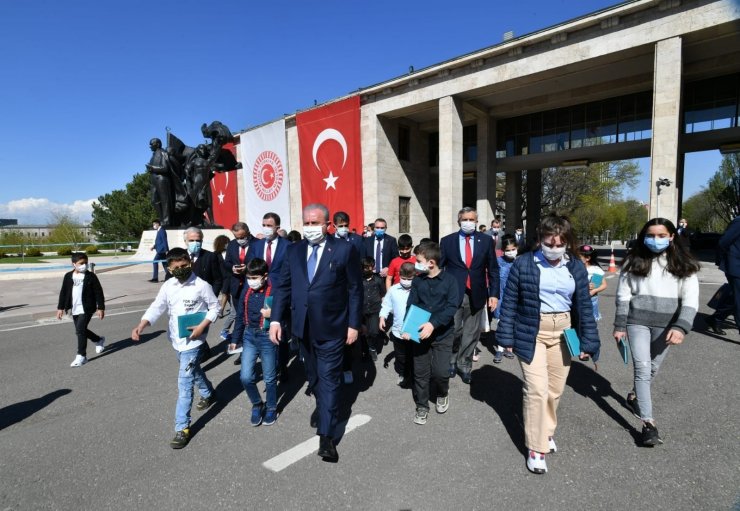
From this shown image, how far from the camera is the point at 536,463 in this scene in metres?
2.78

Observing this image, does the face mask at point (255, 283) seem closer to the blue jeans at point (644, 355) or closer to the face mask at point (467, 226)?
the face mask at point (467, 226)

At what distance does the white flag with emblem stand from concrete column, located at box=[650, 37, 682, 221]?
19.8m

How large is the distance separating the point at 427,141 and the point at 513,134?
5523 mm

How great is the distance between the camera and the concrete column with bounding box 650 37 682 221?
13.9 metres

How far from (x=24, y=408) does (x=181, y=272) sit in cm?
244

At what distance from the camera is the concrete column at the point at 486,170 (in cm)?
2284

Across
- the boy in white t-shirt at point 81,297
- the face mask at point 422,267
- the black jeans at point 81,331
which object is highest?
the face mask at point 422,267

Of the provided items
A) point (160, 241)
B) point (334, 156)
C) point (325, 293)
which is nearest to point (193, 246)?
point (325, 293)

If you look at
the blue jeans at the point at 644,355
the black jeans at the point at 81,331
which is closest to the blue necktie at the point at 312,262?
the blue jeans at the point at 644,355

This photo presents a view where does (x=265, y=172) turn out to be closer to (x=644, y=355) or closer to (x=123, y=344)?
(x=123, y=344)

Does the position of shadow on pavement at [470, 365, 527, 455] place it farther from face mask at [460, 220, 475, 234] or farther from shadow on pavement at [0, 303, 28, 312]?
shadow on pavement at [0, 303, 28, 312]

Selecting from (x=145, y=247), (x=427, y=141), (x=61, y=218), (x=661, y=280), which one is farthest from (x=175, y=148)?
(x=61, y=218)

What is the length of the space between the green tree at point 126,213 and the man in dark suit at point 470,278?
5413 cm

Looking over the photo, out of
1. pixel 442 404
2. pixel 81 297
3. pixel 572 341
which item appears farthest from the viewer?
pixel 81 297
